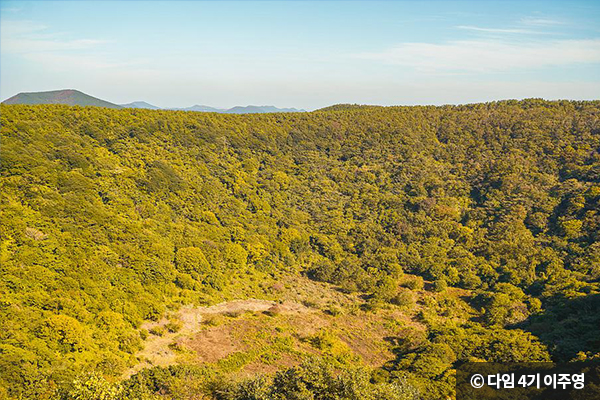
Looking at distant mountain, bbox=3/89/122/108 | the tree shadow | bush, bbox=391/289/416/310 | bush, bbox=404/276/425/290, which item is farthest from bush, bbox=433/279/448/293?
distant mountain, bbox=3/89/122/108

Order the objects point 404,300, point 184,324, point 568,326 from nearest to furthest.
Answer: point 568,326 < point 184,324 < point 404,300

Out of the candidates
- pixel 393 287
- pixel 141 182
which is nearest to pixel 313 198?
pixel 393 287

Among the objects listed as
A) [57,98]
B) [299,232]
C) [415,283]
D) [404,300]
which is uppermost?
[57,98]

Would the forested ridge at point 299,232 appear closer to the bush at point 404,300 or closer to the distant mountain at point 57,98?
the bush at point 404,300

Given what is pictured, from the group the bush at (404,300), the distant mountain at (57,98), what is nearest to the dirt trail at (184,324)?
the bush at (404,300)

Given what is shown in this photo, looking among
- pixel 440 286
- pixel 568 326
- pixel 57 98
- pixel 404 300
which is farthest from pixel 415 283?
pixel 57 98

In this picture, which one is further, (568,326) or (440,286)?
(440,286)

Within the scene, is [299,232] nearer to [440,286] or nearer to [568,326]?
[440,286]
